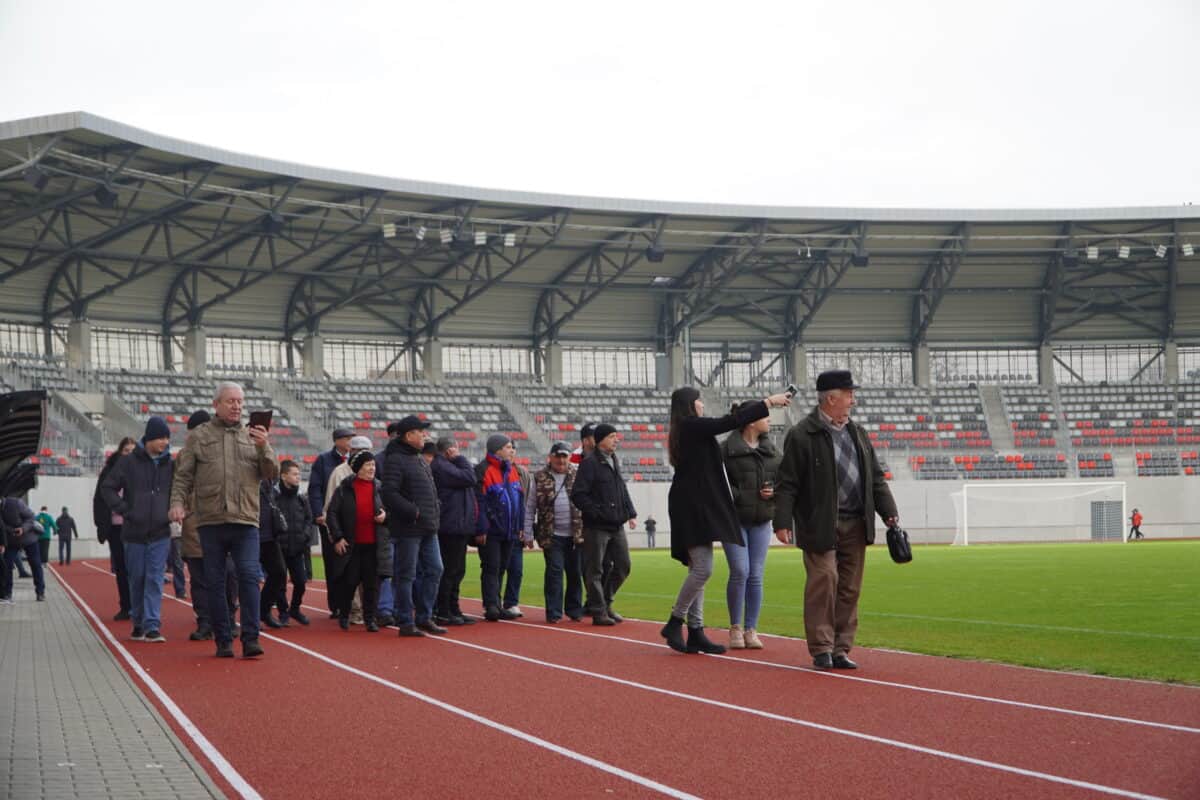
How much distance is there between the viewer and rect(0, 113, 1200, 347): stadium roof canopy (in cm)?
4253

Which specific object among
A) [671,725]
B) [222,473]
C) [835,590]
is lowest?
[671,725]

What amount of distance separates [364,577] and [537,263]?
3958 cm

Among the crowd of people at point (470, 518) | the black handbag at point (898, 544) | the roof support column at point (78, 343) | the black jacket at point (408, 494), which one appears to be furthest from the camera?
the roof support column at point (78, 343)

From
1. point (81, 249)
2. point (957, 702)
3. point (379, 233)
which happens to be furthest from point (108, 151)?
point (957, 702)

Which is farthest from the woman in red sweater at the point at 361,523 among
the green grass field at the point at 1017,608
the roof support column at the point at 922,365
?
the roof support column at the point at 922,365

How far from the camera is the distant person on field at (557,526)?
14586mm

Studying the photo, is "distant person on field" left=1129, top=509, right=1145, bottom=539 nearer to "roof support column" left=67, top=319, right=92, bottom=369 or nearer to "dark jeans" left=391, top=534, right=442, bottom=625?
"roof support column" left=67, top=319, right=92, bottom=369

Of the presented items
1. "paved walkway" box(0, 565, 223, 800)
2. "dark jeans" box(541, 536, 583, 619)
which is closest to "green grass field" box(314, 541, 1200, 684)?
"dark jeans" box(541, 536, 583, 619)

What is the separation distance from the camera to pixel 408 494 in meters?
12.9

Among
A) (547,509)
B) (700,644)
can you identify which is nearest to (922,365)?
(547,509)

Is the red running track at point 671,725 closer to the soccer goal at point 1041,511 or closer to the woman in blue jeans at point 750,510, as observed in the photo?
the woman in blue jeans at point 750,510

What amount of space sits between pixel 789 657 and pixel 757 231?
4093 centimetres

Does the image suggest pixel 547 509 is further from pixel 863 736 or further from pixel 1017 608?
pixel 863 736

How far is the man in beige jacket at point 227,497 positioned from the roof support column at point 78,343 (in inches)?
1593
